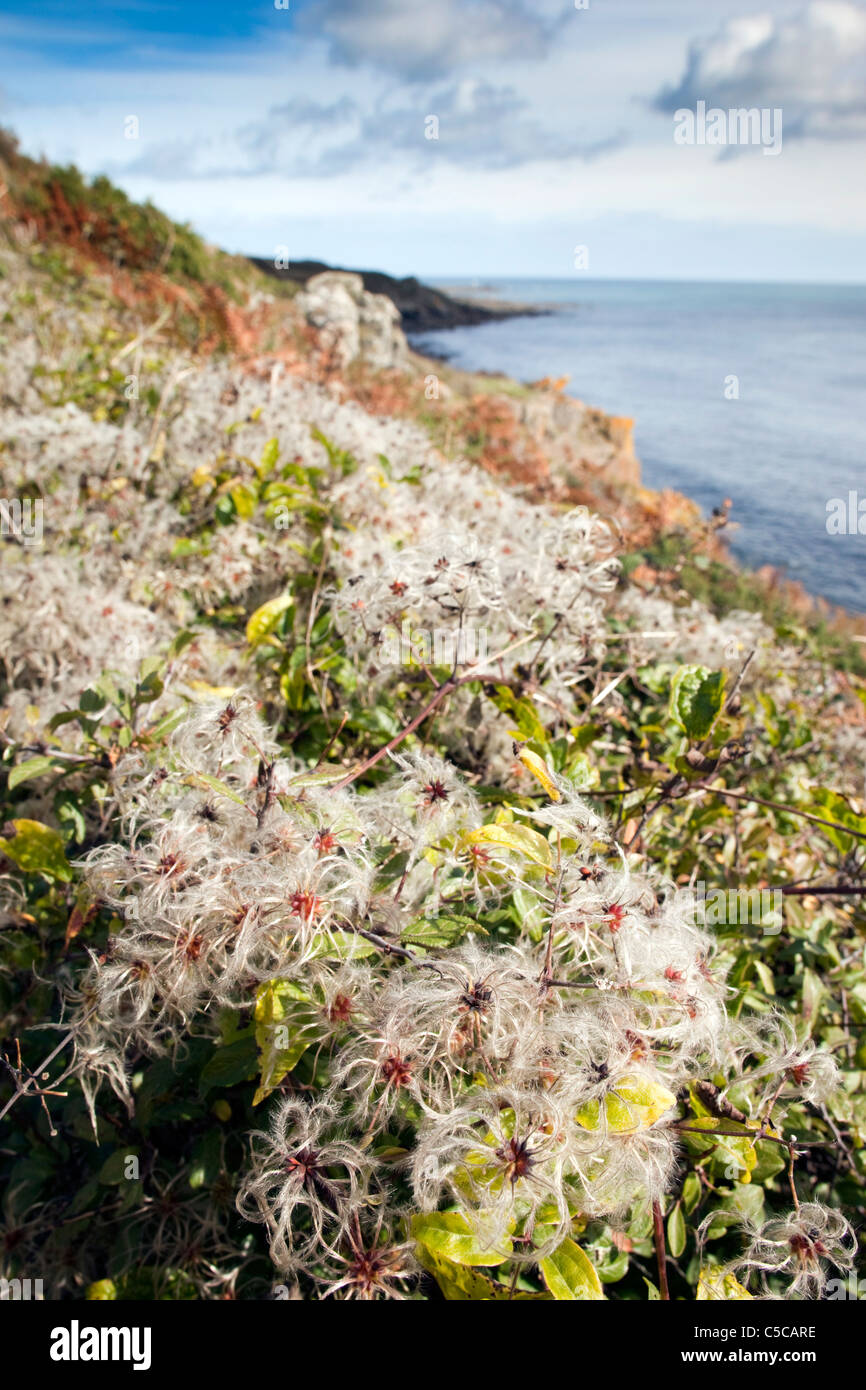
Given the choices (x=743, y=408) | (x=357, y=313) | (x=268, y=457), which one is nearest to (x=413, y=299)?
(x=743, y=408)

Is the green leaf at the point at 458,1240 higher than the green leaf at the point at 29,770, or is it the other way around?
the green leaf at the point at 29,770

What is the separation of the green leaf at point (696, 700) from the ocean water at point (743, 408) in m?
4.04

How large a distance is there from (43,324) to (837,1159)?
7158mm

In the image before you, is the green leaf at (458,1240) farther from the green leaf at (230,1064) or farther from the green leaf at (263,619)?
the green leaf at (263,619)

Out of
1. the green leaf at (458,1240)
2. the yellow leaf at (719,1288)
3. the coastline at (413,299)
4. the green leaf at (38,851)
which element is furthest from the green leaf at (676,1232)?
the coastline at (413,299)

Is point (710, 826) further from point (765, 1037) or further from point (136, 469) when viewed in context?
point (136, 469)

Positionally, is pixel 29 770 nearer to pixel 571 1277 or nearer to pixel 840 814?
pixel 571 1277

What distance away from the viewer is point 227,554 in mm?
3344

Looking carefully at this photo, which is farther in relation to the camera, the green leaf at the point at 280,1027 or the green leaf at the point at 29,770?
the green leaf at the point at 29,770

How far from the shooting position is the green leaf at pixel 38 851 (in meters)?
1.87

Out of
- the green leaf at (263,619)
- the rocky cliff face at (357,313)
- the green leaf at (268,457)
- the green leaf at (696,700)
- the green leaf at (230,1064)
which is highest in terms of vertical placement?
the rocky cliff face at (357,313)

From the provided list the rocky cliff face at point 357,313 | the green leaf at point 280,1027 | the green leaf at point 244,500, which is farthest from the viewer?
the rocky cliff face at point 357,313

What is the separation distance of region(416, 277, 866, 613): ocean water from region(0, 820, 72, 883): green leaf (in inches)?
199

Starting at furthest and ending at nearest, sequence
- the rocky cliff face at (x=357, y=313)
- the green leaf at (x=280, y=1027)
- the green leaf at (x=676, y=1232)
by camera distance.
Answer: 1. the rocky cliff face at (x=357, y=313)
2. the green leaf at (x=676, y=1232)
3. the green leaf at (x=280, y=1027)
